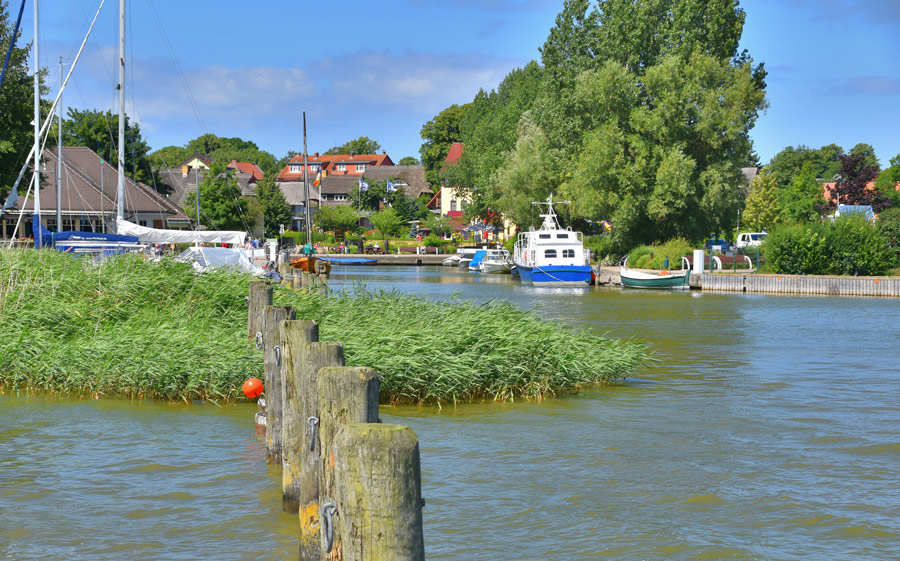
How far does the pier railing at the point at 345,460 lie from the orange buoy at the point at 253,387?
12.8 feet

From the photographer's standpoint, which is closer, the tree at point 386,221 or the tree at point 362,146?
the tree at point 386,221

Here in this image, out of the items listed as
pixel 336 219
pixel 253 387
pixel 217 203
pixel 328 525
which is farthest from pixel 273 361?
pixel 336 219

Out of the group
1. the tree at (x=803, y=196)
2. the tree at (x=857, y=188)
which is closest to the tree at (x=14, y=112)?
the tree at (x=857, y=188)

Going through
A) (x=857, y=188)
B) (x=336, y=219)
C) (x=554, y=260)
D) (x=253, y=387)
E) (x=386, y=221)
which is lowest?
(x=253, y=387)

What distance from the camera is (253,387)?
1196 centimetres

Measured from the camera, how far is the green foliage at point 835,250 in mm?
43781

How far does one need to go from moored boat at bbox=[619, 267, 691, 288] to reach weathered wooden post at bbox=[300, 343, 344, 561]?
39931 mm

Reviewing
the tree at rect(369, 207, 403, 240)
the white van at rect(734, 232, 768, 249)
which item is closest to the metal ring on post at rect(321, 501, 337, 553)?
the white van at rect(734, 232, 768, 249)

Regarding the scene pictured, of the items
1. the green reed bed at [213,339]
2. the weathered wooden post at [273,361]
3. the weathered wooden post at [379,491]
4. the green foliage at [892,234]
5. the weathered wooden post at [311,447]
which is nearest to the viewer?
Result: the weathered wooden post at [379,491]

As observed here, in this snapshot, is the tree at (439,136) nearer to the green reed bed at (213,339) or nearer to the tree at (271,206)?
the tree at (271,206)

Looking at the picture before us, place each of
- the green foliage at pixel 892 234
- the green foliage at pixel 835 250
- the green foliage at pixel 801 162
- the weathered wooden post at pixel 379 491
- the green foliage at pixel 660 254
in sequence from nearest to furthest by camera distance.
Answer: the weathered wooden post at pixel 379 491
the green foliage at pixel 835 250
the green foliage at pixel 892 234
the green foliage at pixel 660 254
the green foliage at pixel 801 162

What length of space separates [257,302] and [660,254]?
4011cm

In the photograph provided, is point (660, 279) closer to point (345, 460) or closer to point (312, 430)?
point (312, 430)

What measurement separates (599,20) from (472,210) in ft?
79.9
